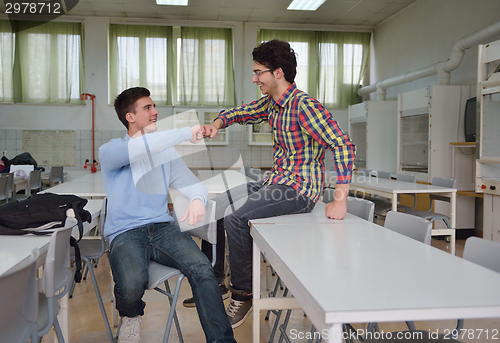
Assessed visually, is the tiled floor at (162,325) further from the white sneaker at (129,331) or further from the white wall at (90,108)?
the white wall at (90,108)

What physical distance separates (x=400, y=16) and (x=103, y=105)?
17.6ft

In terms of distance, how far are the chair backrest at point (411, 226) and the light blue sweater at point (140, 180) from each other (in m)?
0.85

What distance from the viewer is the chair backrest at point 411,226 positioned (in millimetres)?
1422

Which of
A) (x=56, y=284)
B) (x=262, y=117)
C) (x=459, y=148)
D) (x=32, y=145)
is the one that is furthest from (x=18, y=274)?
(x=32, y=145)

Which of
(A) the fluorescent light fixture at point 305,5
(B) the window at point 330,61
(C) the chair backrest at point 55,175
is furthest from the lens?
(B) the window at point 330,61

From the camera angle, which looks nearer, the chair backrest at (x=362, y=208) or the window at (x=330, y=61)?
the chair backrest at (x=362, y=208)

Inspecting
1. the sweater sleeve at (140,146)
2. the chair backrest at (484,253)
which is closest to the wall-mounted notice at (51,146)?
the sweater sleeve at (140,146)

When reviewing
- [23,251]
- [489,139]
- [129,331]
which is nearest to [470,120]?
[489,139]

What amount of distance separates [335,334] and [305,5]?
635cm

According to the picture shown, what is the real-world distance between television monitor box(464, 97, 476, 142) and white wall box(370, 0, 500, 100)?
19.0 inches

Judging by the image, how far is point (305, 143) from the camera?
178 centimetres

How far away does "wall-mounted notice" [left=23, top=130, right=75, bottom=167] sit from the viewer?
22.6 ft

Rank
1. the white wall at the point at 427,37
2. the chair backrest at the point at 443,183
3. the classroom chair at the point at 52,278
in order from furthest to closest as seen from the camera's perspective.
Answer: the white wall at the point at 427,37, the chair backrest at the point at 443,183, the classroom chair at the point at 52,278

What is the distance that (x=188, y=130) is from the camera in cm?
165
